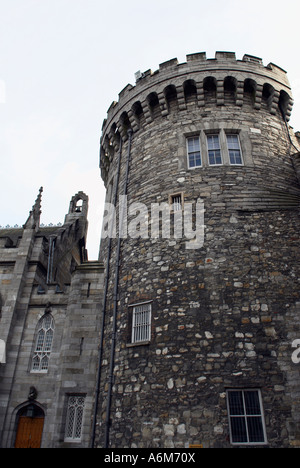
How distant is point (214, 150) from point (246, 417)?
8379 mm

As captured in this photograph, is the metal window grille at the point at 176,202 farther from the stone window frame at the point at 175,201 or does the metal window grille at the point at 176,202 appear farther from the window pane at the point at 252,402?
the window pane at the point at 252,402

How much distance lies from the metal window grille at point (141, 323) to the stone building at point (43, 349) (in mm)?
2120

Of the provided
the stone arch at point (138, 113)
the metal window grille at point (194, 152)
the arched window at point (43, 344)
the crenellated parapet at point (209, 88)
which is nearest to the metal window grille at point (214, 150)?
the metal window grille at point (194, 152)

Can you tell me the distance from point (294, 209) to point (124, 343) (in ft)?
22.3

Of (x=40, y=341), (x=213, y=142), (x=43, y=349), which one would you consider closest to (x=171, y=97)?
(x=213, y=142)

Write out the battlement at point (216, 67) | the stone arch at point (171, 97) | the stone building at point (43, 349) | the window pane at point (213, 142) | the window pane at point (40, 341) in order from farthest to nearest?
the stone arch at point (171, 97) < the battlement at point (216, 67) < the window pane at point (40, 341) < the window pane at point (213, 142) < the stone building at point (43, 349)

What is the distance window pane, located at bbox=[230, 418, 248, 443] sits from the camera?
306 inches

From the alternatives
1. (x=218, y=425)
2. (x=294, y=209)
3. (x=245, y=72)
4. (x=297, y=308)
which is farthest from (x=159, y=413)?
(x=245, y=72)

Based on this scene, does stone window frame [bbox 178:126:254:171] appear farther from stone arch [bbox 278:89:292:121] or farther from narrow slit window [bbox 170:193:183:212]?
stone arch [bbox 278:89:292:121]

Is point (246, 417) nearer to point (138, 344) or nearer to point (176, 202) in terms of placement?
point (138, 344)

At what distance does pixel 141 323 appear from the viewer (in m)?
10.2

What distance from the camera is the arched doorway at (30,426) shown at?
11195 millimetres

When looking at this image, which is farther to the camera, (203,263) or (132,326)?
(132,326)

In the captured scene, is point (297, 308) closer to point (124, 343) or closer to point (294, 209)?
point (294, 209)
